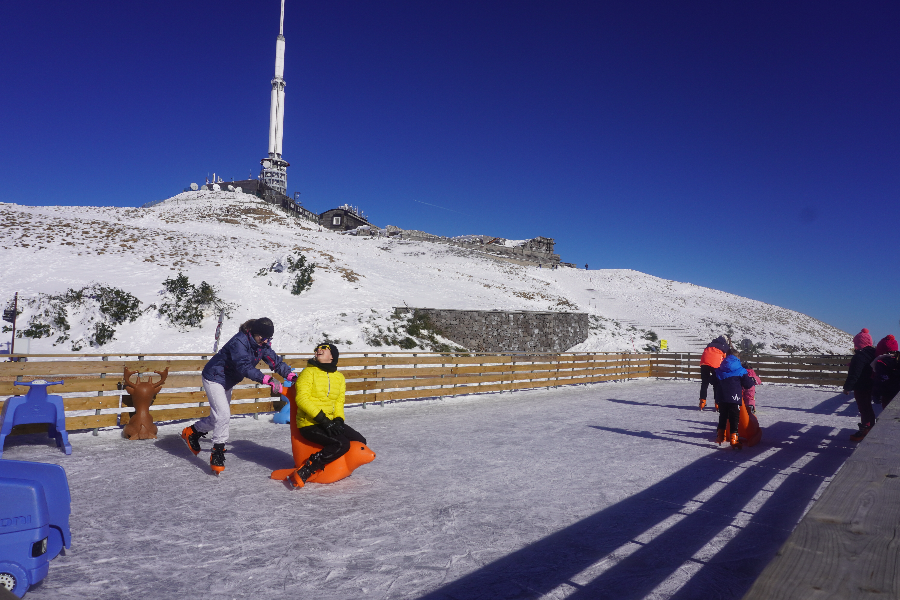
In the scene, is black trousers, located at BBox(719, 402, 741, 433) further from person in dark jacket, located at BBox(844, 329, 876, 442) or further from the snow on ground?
person in dark jacket, located at BBox(844, 329, 876, 442)

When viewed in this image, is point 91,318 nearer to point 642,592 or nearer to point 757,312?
point 642,592

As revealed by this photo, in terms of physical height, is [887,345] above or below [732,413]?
above

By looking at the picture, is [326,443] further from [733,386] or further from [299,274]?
[299,274]

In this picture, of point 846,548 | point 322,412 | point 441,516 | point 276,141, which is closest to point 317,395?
point 322,412

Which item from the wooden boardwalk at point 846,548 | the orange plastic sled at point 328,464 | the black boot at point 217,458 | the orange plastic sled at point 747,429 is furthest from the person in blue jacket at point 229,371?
the orange plastic sled at point 747,429

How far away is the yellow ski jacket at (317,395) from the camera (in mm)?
5312

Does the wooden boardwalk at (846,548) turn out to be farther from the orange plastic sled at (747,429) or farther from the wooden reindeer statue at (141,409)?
the wooden reindeer statue at (141,409)

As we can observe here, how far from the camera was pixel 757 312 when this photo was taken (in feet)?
168

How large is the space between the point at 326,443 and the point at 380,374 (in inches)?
237

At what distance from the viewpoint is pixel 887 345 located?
25.0 feet

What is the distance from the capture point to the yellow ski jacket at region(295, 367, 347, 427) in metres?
5.31

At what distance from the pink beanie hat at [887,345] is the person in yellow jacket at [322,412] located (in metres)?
7.81

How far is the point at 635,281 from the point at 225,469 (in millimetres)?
55960

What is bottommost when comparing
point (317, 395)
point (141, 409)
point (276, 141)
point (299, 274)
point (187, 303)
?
point (141, 409)
